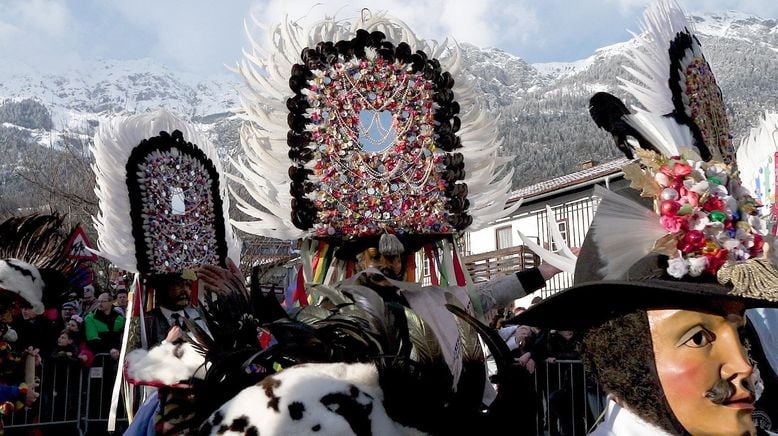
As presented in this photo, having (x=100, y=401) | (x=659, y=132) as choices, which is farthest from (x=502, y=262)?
(x=659, y=132)

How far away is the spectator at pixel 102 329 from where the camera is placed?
27.8ft

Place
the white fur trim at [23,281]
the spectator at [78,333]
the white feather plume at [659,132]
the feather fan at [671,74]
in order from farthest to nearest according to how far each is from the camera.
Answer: the spectator at [78,333]
the white fur trim at [23,281]
the feather fan at [671,74]
the white feather plume at [659,132]

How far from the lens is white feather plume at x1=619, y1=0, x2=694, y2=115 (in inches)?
119

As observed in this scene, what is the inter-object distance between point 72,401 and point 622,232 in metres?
7.77

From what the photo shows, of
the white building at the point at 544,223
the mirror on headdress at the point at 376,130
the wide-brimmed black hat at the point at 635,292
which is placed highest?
the white building at the point at 544,223

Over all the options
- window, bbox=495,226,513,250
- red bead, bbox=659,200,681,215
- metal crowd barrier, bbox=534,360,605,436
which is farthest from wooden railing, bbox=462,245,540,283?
red bead, bbox=659,200,681,215

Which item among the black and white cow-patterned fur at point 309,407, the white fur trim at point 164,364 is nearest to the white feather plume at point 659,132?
the black and white cow-patterned fur at point 309,407

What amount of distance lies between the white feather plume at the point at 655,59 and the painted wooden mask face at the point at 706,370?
130 centimetres

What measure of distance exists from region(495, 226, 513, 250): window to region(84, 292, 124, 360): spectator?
61.3ft

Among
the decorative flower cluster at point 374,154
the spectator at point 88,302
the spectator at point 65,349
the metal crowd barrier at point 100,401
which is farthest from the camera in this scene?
the spectator at point 88,302

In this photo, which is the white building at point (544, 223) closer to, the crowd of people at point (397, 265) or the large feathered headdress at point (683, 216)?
the crowd of people at point (397, 265)

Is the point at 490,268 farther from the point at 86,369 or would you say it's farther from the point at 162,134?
the point at 162,134

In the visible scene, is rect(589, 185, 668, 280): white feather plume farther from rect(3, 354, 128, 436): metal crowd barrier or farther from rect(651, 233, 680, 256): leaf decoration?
rect(3, 354, 128, 436): metal crowd barrier

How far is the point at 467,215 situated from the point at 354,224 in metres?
0.66
